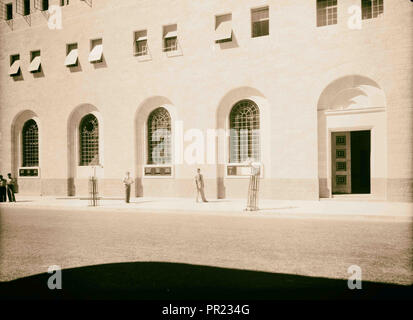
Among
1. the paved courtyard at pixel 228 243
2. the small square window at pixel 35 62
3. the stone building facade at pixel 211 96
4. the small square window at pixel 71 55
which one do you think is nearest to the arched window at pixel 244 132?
the stone building facade at pixel 211 96

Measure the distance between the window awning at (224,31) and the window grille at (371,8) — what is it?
20.4 ft

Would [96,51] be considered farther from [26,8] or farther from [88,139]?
[26,8]

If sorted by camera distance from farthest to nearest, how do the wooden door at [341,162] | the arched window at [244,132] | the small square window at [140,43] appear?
the small square window at [140,43]
the arched window at [244,132]
the wooden door at [341,162]

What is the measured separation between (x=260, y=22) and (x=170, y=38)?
16.8ft

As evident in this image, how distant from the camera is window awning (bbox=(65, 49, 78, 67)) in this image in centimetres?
2144

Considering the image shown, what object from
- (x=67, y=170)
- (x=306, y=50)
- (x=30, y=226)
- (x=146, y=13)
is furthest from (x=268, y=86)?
(x=67, y=170)

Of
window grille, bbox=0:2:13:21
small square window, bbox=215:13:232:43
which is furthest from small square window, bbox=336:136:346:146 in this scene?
window grille, bbox=0:2:13:21

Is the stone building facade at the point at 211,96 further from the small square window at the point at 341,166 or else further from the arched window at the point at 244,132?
the small square window at the point at 341,166

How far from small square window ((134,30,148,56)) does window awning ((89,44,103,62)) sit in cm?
233

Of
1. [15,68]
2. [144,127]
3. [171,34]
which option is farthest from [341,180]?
[15,68]

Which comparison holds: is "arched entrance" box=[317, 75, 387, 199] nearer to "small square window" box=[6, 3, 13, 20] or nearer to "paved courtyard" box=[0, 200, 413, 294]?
"paved courtyard" box=[0, 200, 413, 294]

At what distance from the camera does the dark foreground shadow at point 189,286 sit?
402 centimetres

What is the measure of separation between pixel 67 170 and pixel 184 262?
1858 cm
